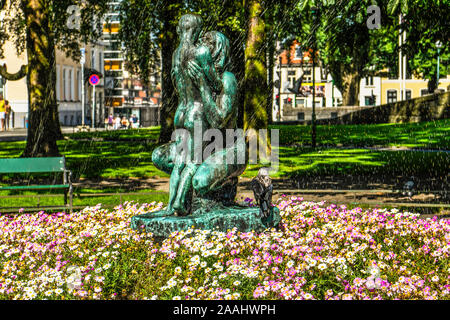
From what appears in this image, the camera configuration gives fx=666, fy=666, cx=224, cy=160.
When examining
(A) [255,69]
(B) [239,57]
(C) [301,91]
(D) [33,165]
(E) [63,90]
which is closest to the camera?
(D) [33,165]

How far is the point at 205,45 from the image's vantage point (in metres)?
7.75

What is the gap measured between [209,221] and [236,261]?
46.1 inches

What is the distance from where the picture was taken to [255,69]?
65.1ft

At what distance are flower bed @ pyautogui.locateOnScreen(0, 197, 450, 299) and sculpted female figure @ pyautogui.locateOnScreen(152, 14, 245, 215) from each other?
0.58m

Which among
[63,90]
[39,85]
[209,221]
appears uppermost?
[63,90]

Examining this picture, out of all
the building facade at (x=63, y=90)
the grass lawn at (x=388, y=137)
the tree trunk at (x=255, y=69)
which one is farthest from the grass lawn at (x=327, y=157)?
the building facade at (x=63, y=90)

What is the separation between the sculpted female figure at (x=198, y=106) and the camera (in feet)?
25.0

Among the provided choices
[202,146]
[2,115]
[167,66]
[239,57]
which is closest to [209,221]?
[202,146]

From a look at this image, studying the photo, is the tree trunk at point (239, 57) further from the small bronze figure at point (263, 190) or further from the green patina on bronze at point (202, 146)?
the small bronze figure at point (263, 190)

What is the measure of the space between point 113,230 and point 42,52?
512 inches

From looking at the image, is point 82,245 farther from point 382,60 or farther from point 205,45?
point 382,60

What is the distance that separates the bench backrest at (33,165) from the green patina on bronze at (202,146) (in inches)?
206

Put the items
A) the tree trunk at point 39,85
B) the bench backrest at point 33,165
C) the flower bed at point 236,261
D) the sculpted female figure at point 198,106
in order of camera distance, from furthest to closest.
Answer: the tree trunk at point 39,85
the bench backrest at point 33,165
the sculpted female figure at point 198,106
the flower bed at point 236,261

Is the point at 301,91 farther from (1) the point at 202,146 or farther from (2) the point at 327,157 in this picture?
(1) the point at 202,146
